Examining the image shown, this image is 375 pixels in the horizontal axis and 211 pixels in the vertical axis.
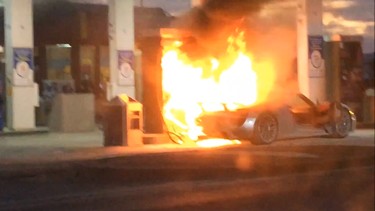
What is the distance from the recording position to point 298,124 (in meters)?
21.7

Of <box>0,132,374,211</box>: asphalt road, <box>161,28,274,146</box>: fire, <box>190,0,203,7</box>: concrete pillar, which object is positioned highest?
<box>190,0,203,7</box>: concrete pillar

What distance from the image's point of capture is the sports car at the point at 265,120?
68.3 ft

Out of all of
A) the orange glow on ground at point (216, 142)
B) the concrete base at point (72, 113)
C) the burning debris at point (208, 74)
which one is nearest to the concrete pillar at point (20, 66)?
the concrete base at point (72, 113)

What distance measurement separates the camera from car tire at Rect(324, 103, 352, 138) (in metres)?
22.3

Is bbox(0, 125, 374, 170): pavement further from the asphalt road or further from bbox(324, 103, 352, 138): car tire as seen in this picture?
the asphalt road

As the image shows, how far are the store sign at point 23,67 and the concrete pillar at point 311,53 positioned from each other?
720 cm

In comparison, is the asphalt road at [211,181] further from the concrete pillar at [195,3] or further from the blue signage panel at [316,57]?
the concrete pillar at [195,3]

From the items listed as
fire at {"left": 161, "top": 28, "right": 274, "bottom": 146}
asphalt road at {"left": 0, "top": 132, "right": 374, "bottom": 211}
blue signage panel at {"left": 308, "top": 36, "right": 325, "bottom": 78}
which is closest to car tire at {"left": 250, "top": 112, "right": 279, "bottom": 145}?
asphalt road at {"left": 0, "top": 132, "right": 374, "bottom": 211}

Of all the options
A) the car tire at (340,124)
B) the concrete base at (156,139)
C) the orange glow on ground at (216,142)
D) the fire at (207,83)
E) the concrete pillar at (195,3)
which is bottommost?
the orange glow on ground at (216,142)

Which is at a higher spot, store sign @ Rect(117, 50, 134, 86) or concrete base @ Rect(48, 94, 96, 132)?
store sign @ Rect(117, 50, 134, 86)

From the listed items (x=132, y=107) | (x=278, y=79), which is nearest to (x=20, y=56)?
(x=132, y=107)

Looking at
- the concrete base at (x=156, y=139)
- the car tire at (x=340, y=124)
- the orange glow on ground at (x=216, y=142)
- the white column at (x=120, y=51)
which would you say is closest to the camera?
the orange glow on ground at (x=216, y=142)

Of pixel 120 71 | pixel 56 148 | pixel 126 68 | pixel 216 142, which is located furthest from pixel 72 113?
pixel 56 148

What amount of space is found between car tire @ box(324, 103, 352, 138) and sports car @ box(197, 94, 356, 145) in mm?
501
